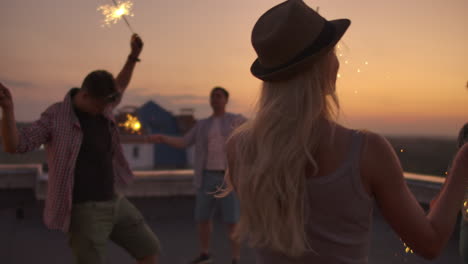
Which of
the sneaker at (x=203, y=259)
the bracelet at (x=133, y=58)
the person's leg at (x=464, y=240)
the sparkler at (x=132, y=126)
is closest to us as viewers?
the person's leg at (x=464, y=240)

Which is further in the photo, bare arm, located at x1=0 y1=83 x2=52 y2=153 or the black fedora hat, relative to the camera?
bare arm, located at x1=0 y1=83 x2=52 y2=153

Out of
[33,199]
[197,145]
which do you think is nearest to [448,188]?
[197,145]

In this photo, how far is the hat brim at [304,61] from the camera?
1175mm

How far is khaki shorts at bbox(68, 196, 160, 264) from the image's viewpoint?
258 cm

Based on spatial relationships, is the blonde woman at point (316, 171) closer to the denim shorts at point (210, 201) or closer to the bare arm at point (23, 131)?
the bare arm at point (23, 131)

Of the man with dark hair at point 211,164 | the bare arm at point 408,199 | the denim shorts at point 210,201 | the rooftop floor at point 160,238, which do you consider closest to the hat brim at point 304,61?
the bare arm at point 408,199

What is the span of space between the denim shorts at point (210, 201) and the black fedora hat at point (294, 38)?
10.8ft

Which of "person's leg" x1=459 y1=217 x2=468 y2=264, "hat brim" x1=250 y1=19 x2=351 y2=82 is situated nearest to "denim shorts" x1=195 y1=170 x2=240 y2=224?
"person's leg" x1=459 y1=217 x2=468 y2=264

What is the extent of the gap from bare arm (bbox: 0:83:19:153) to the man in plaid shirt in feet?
0.03

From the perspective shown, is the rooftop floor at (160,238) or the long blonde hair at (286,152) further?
the rooftop floor at (160,238)

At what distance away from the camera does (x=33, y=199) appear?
5898mm

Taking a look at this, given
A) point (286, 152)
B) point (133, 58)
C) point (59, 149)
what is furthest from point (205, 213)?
point (286, 152)

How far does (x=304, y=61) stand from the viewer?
1169mm

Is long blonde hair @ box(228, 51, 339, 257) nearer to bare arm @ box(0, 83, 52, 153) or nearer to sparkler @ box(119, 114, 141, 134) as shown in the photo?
bare arm @ box(0, 83, 52, 153)
